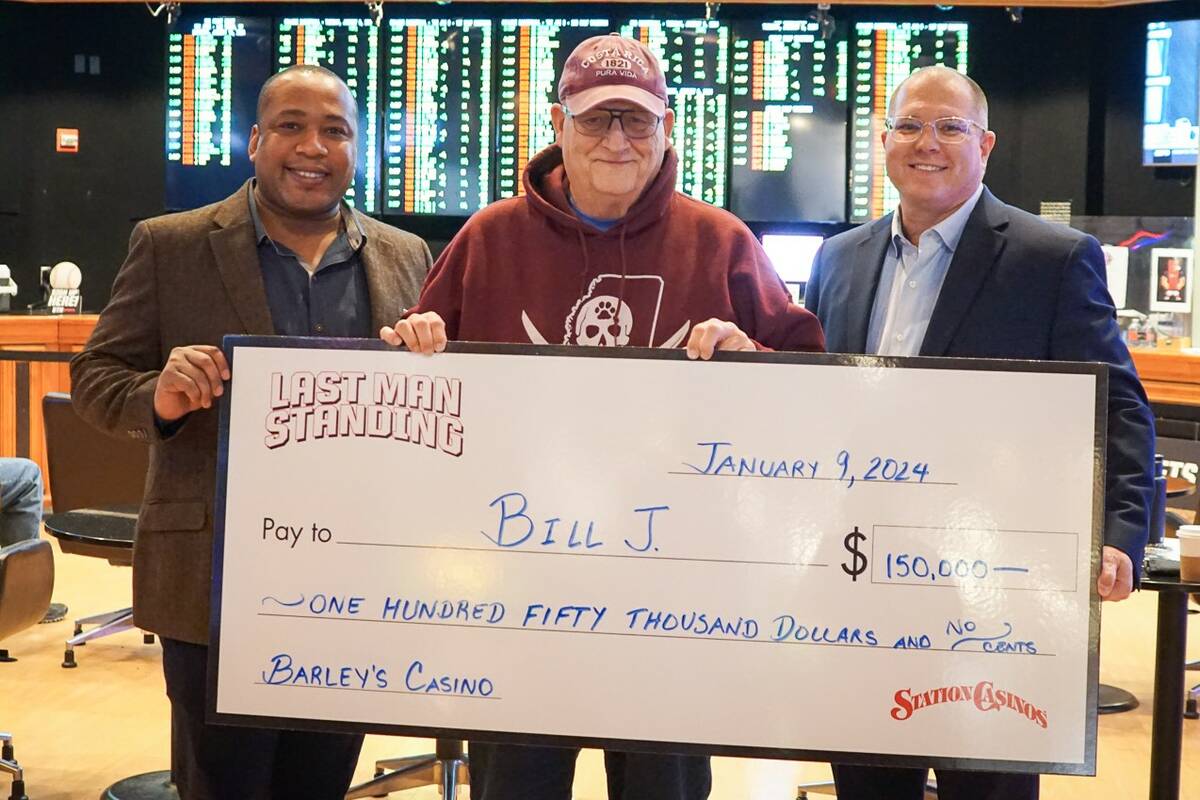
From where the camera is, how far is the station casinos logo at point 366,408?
84.2 inches

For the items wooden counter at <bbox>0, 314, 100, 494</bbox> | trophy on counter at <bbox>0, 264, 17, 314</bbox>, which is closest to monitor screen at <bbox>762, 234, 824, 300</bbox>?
wooden counter at <bbox>0, 314, 100, 494</bbox>

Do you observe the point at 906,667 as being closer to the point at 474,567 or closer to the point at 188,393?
the point at 474,567

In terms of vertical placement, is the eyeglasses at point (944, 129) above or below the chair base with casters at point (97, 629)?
above

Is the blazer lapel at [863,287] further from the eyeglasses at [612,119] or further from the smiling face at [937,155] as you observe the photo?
the eyeglasses at [612,119]

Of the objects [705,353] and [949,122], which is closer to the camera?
[705,353]

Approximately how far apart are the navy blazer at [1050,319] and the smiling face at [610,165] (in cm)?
60

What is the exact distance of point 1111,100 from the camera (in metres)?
7.87

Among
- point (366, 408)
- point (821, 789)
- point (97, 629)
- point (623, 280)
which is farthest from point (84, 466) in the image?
point (623, 280)

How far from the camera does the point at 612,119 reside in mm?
2256

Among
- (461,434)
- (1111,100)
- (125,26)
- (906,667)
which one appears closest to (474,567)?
(461,434)

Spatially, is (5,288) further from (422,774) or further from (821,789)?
(821,789)

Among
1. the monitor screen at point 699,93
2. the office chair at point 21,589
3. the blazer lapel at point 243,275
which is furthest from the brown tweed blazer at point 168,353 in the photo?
the monitor screen at point 699,93

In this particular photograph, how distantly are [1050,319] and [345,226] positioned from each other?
4.13 feet

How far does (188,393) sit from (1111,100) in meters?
6.89
